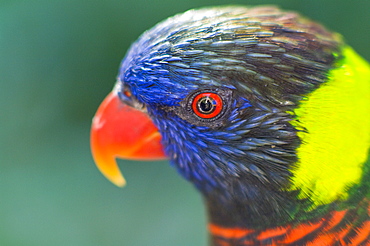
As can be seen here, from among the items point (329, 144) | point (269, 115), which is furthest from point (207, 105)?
point (329, 144)

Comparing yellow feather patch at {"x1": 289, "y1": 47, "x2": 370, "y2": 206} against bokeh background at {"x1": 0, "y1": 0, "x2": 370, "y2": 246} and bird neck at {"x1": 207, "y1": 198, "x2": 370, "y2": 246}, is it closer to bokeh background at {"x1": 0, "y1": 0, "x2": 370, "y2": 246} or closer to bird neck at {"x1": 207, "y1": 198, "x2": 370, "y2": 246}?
bird neck at {"x1": 207, "y1": 198, "x2": 370, "y2": 246}

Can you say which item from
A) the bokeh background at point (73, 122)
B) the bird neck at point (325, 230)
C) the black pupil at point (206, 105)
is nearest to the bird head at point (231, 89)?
the black pupil at point (206, 105)

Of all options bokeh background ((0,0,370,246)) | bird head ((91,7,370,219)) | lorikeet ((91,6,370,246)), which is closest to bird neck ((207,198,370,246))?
lorikeet ((91,6,370,246))

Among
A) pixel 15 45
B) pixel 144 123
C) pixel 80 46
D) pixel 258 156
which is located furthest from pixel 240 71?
pixel 15 45

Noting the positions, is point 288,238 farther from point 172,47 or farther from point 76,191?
point 76,191

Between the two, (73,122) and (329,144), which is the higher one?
(329,144)

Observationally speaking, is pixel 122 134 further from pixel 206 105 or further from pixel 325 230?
pixel 325 230
